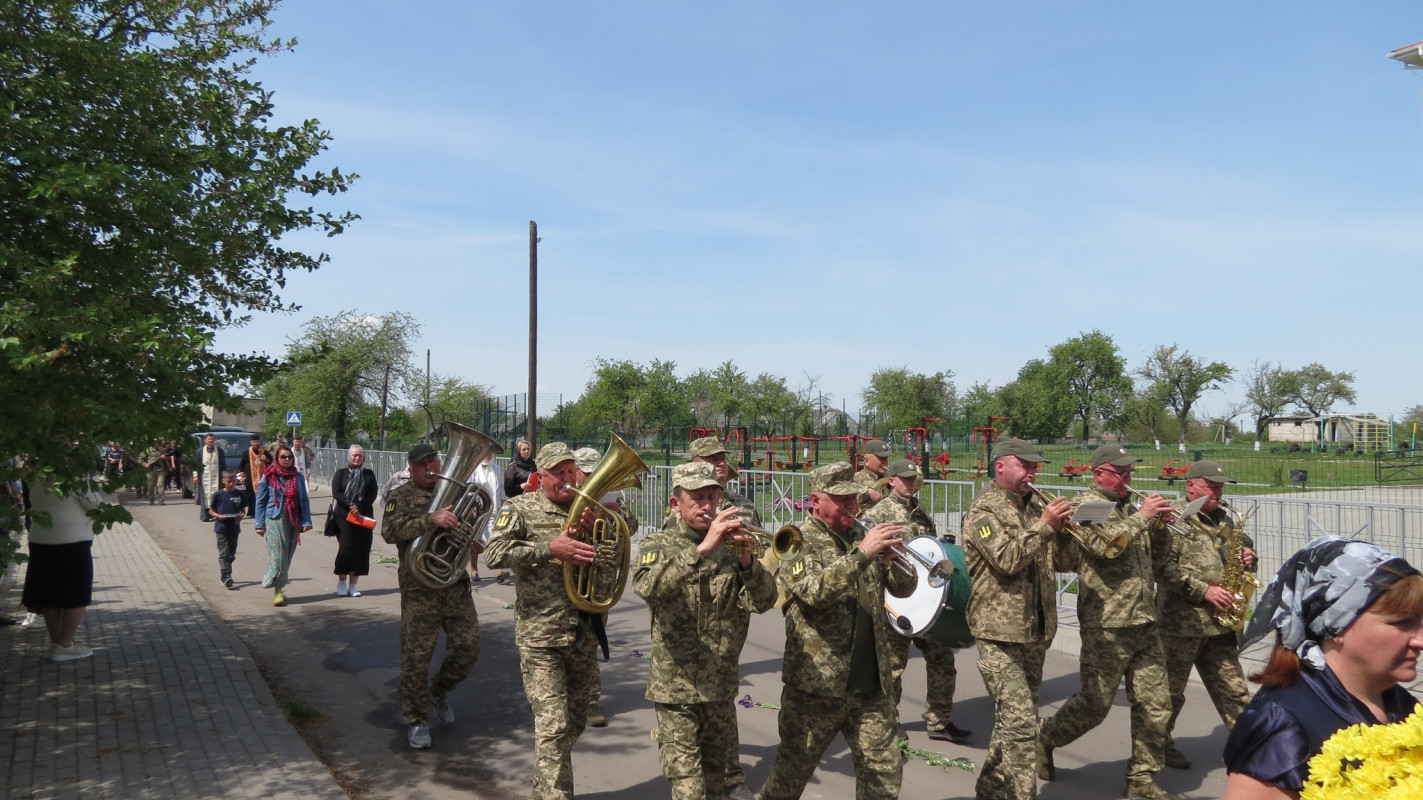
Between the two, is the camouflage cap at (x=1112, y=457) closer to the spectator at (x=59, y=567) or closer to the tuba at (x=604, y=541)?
the tuba at (x=604, y=541)

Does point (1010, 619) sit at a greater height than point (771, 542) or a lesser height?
lesser

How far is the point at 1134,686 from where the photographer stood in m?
5.80

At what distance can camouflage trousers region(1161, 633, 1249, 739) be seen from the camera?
241 inches

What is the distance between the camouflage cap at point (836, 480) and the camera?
15.6 ft

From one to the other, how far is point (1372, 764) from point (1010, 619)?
346 cm

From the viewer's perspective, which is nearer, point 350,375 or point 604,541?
point 604,541

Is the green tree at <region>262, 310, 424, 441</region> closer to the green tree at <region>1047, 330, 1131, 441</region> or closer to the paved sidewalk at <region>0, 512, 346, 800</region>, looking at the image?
the paved sidewalk at <region>0, 512, 346, 800</region>

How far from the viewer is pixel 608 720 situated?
7273 millimetres

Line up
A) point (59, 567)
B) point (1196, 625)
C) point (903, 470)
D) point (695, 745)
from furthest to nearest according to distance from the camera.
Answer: point (59, 567)
point (903, 470)
point (1196, 625)
point (695, 745)

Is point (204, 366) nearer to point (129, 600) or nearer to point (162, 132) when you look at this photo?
point (162, 132)

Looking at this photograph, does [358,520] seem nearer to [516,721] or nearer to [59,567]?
[59,567]

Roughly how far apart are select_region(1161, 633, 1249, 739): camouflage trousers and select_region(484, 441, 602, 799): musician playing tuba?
354cm

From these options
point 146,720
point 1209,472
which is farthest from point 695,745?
point 146,720

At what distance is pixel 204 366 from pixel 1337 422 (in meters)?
76.4
